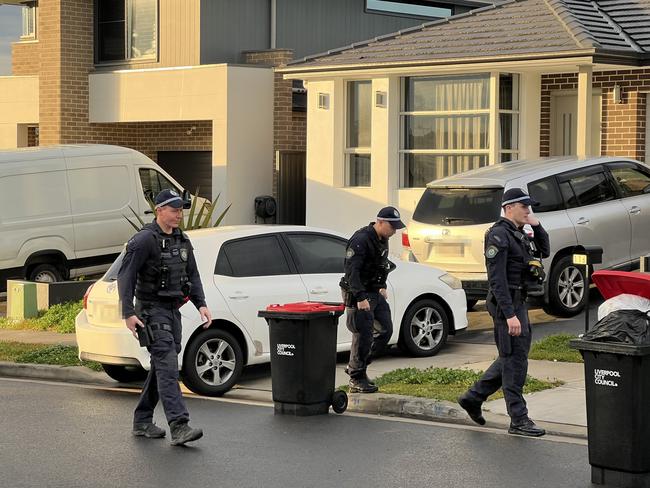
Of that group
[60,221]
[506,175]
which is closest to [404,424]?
[506,175]

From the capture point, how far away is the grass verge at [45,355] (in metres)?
13.7

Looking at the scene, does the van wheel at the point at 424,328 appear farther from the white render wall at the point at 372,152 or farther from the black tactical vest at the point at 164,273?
the white render wall at the point at 372,152

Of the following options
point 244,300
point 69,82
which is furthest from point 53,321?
point 69,82

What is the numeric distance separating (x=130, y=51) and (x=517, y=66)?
33.1ft

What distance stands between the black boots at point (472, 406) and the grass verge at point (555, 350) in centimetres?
284

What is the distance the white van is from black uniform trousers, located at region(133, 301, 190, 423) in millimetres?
10036

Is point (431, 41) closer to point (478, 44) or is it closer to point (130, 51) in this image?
point (478, 44)

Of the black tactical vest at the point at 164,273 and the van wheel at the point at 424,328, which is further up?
the black tactical vest at the point at 164,273

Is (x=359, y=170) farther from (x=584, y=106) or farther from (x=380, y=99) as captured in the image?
(x=584, y=106)

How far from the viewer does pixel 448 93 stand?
65.7ft

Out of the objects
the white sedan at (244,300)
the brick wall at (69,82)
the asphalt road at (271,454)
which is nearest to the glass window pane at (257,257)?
the white sedan at (244,300)

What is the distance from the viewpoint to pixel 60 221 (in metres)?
19.7

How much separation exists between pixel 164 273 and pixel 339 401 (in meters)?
2.16

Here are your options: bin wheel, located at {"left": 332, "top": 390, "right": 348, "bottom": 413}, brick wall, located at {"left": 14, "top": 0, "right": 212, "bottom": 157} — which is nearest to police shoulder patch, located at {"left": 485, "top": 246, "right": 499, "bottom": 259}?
bin wheel, located at {"left": 332, "top": 390, "right": 348, "bottom": 413}
